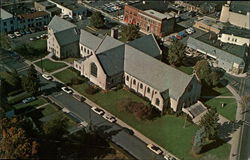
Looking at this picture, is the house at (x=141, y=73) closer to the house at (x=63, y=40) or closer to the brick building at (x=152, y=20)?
the house at (x=63, y=40)

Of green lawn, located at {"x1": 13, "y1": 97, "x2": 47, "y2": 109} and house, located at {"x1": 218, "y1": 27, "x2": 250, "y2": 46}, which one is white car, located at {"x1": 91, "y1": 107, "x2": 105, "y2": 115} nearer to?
green lawn, located at {"x1": 13, "y1": 97, "x2": 47, "y2": 109}

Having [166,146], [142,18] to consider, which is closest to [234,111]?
[166,146]

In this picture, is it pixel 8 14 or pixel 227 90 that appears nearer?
pixel 227 90

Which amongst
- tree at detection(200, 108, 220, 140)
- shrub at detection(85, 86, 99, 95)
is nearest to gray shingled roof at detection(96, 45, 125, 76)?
shrub at detection(85, 86, 99, 95)

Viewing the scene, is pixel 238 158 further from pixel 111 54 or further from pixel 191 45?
pixel 191 45

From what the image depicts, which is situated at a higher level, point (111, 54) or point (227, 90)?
point (111, 54)

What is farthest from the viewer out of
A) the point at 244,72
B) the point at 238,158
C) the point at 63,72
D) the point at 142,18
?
the point at 142,18

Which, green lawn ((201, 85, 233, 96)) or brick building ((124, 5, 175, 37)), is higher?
brick building ((124, 5, 175, 37))

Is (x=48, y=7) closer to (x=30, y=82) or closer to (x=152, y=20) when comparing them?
(x=152, y=20)
